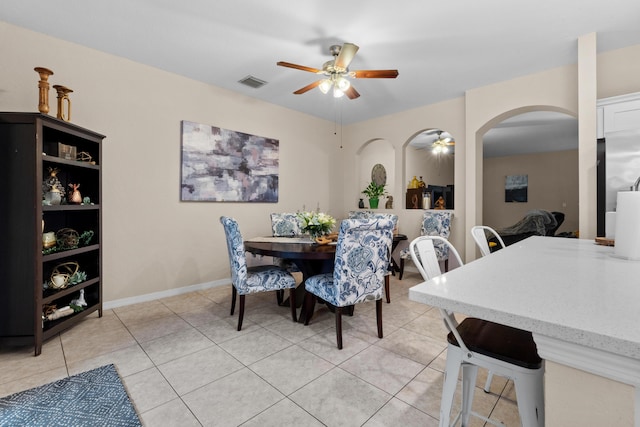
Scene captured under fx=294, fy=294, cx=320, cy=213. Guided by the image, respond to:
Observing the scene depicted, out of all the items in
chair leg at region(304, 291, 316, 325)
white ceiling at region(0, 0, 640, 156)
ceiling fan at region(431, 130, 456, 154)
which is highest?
white ceiling at region(0, 0, 640, 156)

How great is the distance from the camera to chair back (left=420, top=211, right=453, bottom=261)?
3.96 metres

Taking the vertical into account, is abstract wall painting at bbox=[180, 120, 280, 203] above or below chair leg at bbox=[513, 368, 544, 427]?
above

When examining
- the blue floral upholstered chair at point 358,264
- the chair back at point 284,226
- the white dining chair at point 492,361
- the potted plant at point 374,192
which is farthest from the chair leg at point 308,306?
the potted plant at point 374,192

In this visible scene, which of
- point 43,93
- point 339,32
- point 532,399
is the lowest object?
point 532,399

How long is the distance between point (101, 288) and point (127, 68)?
2.31 meters

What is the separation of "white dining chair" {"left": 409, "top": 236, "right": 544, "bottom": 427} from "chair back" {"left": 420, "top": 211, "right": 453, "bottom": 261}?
2.83 meters

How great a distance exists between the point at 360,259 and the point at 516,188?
8.63 metres

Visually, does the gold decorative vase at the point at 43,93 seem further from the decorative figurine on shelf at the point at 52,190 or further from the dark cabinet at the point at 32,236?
the decorative figurine on shelf at the point at 52,190

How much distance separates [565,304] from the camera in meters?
0.68

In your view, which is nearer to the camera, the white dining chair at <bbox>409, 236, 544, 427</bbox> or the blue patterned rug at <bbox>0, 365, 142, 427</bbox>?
the white dining chair at <bbox>409, 236, 544, 427</bbox>

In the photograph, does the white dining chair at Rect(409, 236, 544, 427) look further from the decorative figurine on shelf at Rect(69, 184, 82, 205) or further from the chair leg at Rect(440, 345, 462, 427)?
the decorative figurine on shelf at Rect(69, 184, 82, 205)

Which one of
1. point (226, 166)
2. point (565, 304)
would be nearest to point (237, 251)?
point (226, 166)

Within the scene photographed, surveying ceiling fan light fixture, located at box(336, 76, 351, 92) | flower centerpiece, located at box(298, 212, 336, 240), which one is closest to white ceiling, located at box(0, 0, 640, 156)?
ceiling fan light fixture, located at box(336, 76, 351, 92)

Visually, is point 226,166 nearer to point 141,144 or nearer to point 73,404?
point 141,144
